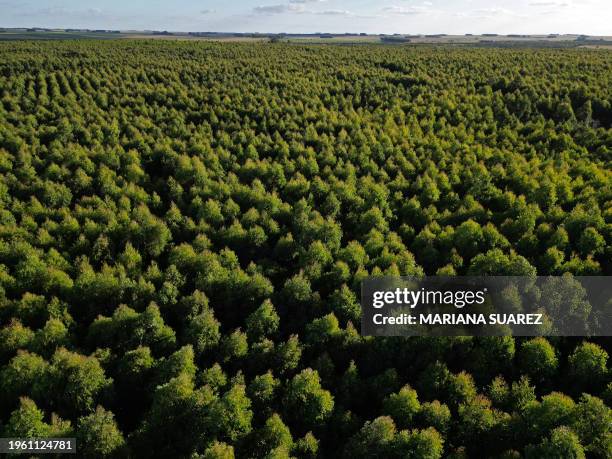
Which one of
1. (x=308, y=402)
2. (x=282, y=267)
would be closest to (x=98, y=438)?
(x=308, y=402)

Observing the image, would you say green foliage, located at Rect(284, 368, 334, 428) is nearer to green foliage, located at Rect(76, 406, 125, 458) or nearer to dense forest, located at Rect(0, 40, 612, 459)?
dense forest, located at Rect(0, 40, 612, 459)

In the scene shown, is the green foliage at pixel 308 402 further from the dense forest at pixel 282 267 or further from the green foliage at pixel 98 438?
the green foliage at pixel 98 438

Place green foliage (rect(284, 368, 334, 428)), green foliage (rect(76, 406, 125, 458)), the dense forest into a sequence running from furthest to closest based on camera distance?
green foliage (rect(284, 368, 334, 428)), the dense forest, green foliage (rect(76, 406, 125, 458))

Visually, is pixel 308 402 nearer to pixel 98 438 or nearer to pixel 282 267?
pixel 98 438

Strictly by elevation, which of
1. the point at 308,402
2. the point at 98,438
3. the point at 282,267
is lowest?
the point at 308,402

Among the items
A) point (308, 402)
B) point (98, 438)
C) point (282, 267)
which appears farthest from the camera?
point (282, 267)

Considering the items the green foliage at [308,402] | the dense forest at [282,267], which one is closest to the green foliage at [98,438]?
the dense forest at [282,267]

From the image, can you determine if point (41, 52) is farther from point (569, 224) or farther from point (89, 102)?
point (569, 224)

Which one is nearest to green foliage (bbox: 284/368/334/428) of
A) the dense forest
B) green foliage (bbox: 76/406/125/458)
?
the dense forest

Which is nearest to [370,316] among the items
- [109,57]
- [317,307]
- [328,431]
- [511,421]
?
[317,307]
